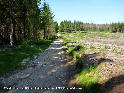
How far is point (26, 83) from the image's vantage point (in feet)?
41.2

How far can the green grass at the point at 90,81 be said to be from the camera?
33.9ft

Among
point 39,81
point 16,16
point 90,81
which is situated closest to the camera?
point 90,81

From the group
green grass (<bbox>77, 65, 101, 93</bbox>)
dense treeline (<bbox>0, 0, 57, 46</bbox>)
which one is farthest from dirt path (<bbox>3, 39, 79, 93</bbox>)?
dense treeline (<bbox>0, 0, 57, 46</bbox>)

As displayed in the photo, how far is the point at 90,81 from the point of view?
11.2 m

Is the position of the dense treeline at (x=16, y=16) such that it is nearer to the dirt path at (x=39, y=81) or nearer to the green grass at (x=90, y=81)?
the dirt path at (x=39, y=81)

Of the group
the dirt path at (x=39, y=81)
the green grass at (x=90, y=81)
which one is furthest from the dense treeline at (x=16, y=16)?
the green grass at (x=90, y=81)

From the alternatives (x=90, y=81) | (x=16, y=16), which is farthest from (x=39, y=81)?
(x=16, y=16)

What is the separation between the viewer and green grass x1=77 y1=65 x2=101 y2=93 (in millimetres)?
10320

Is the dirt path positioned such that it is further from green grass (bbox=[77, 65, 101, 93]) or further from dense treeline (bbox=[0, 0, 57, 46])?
dense treeline (bbox=[0, 0, 57, 46])

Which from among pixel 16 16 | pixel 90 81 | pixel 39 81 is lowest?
pixel 39 81

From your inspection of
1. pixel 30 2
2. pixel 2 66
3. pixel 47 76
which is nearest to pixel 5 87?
pixel 47 76

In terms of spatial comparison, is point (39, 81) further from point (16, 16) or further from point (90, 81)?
point (16, 16)

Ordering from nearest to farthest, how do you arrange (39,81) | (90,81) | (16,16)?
1. (90,81)
2. (39,81)
3. (16,16)

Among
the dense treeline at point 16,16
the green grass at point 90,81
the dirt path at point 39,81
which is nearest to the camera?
the green grass at point 90,81
